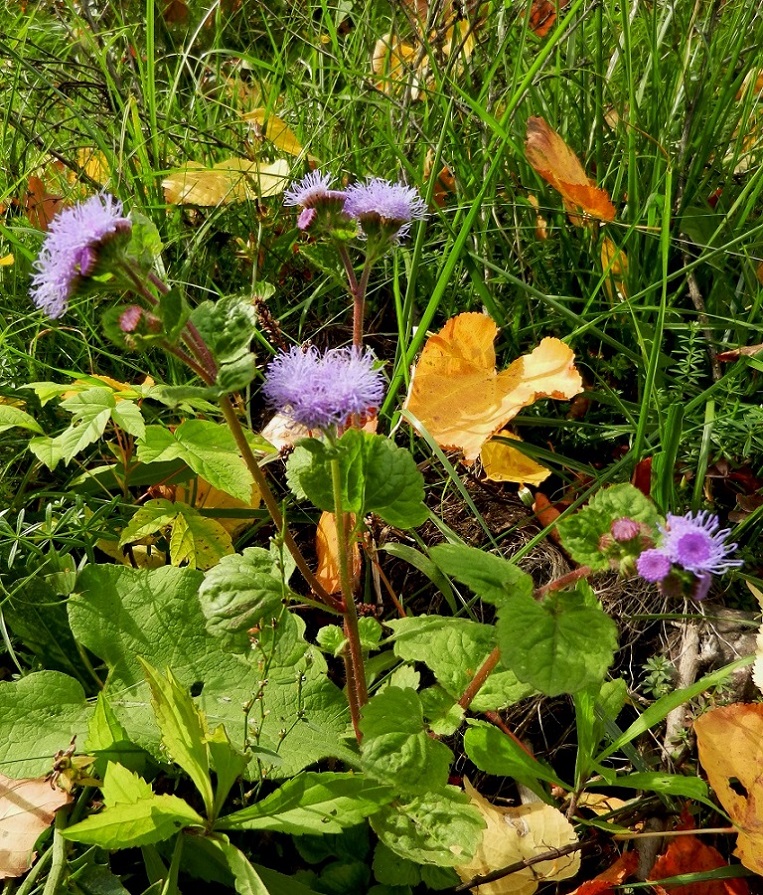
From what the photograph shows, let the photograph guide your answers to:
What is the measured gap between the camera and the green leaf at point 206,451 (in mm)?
1289

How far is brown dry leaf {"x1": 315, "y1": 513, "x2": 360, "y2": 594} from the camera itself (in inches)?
60.6

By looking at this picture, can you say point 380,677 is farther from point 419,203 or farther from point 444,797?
point 419,203

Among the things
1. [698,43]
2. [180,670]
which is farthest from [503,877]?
[698,43]

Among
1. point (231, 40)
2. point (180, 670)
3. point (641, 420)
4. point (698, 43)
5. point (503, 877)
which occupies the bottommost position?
point (503, 877)

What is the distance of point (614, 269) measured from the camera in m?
1.88

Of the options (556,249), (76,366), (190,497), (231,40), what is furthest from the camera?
(231,40)

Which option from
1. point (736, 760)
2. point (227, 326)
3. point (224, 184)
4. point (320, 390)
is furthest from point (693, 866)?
point (224, 184)

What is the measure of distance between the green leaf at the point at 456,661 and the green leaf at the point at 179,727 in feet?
0.92

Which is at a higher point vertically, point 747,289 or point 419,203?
point 419,203

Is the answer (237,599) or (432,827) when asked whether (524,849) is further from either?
(237,599)

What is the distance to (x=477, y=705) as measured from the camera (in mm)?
1171

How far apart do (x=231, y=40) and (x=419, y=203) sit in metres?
2.08

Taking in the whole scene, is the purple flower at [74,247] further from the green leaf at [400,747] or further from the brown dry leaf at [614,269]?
the brown dry leaf at [614,269]

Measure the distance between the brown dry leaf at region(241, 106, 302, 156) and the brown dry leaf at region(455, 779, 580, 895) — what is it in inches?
65.3
